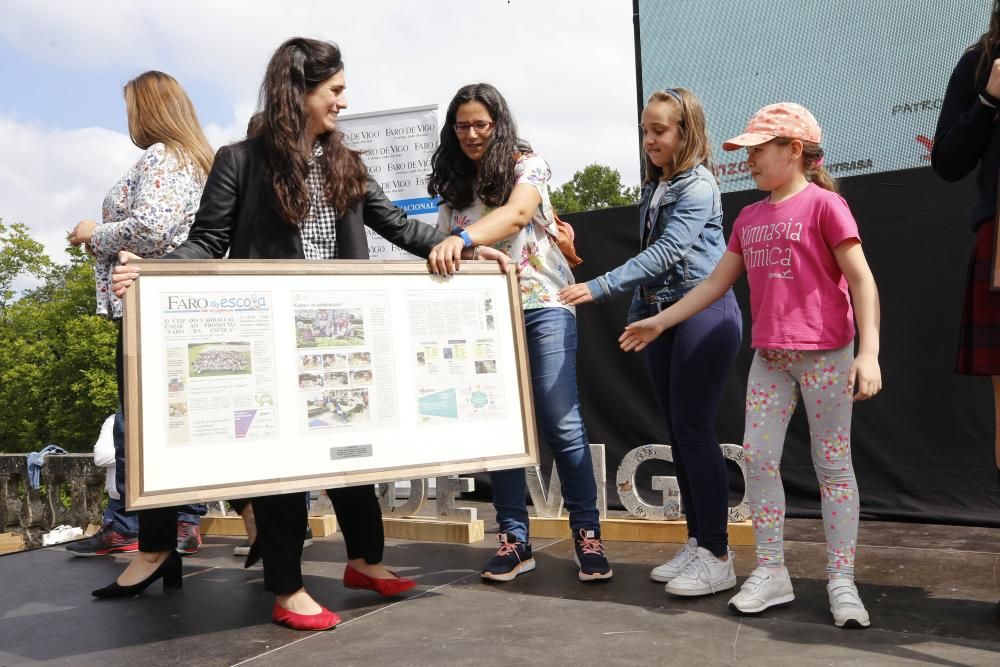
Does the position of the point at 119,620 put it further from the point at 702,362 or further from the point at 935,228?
the point at 935,228

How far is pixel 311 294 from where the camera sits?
253cm

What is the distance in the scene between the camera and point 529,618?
102 inches

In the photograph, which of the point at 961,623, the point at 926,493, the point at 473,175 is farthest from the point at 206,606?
the point at 926,493

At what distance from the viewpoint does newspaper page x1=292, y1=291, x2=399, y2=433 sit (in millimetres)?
2475

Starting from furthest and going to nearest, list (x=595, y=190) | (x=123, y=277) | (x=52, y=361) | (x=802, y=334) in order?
1. (x=595, y=190)
2. (x=52, y=361)
3. (x=802, y=334)
4. (x=123, y=277)

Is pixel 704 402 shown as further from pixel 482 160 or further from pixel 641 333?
pixel 482 160

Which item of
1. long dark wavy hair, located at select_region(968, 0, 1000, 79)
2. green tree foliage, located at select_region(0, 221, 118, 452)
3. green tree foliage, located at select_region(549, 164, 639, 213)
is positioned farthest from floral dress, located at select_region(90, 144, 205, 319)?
green tree foliage, located at select_region(549, 164, 639, 213)

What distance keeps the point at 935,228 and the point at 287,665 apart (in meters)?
3.28

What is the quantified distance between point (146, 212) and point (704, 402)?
1.98 m

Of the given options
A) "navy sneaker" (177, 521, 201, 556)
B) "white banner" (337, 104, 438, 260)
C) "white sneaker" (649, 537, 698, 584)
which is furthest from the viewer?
"white banner" (337, 104, 438, 260)

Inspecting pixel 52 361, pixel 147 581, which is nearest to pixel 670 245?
pixel 147 581

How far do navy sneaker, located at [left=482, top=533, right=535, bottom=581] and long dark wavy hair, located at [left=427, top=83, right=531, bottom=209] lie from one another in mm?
1187

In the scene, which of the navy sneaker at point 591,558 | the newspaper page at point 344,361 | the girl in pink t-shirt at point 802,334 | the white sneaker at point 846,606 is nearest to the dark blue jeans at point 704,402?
the girl in pink t-shirt at point 802,334

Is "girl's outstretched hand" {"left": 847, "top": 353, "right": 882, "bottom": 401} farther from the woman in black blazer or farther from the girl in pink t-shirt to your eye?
the woman in black blazer
